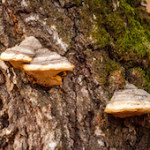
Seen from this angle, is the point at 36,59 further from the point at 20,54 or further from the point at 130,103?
the point at 130,103

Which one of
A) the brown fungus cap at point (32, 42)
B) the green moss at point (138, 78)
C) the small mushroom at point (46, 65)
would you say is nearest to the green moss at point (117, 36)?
the green moss at point (138, 78)

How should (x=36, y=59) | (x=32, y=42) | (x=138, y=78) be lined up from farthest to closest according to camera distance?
(x=138, y=78)
(x=32, y=42)
(x=36, y=59)

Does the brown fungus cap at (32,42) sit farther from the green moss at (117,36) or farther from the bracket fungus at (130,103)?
the bracket fungus at (130,103)

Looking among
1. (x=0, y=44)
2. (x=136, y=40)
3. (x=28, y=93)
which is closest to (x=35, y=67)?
(x=28, y=93)

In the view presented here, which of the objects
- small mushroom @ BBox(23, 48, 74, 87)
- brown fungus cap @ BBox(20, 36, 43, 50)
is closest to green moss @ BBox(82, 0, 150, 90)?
small mushroom @ BBox(23, 48, 74, 87)

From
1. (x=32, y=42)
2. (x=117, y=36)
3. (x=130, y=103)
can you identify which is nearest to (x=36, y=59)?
(x=32, y=42)

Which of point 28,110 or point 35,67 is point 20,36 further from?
point 28,110

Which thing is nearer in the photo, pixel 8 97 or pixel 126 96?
pixel 126 96

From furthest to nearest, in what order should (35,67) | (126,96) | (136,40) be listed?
(136,40)
(126,96)
(35,67)
